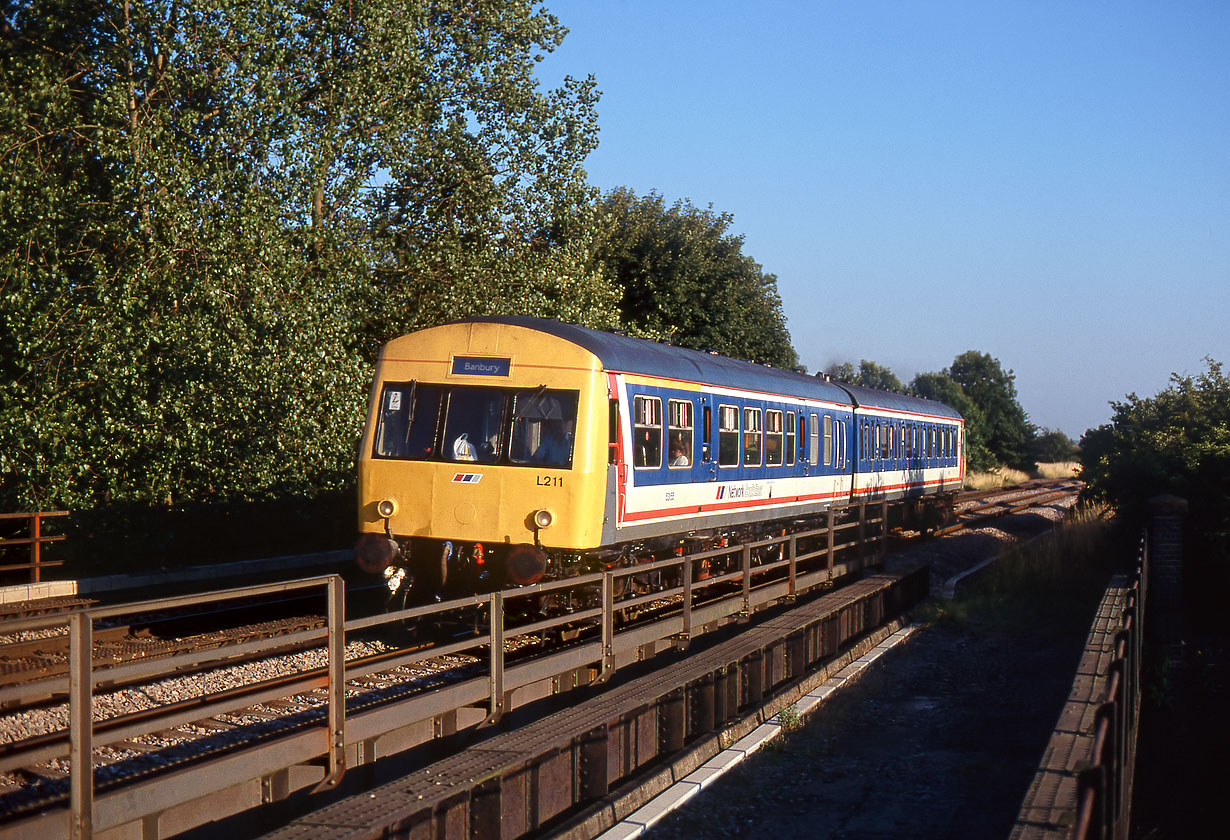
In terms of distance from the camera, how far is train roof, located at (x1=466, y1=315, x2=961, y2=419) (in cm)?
1244

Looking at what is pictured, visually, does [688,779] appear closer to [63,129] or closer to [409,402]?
[409,402]

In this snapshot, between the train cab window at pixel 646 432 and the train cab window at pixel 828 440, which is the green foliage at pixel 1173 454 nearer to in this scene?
the train cab window at pixel 828 440

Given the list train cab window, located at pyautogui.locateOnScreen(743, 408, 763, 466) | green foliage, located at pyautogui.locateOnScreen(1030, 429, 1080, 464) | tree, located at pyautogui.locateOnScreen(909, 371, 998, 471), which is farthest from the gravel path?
green foliage, located at pyautogui.locateOnScreen(1030, 429, 1080, 464)

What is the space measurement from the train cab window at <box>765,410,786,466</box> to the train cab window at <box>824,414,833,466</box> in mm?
2566

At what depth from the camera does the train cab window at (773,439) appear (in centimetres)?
1742

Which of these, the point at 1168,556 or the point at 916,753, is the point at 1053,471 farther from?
the point at 916,753

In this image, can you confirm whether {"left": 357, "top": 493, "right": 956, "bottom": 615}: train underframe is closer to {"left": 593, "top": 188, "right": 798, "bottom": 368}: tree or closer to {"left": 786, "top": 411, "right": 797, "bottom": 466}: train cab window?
{"left": 786, "top": 411, "right": 797, "bottom": 466}: train cab window

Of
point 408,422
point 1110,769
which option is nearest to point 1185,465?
point 408,422

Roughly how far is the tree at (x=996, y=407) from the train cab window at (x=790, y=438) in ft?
199

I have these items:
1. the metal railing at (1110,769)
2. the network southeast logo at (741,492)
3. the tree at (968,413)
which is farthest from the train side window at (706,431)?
the tree at (968,413)

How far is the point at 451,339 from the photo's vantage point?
41.6 ft

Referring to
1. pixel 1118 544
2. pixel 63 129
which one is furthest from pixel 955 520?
pixel 63 129

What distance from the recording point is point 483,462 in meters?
12.2

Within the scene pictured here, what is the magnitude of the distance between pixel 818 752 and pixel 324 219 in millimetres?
16550
